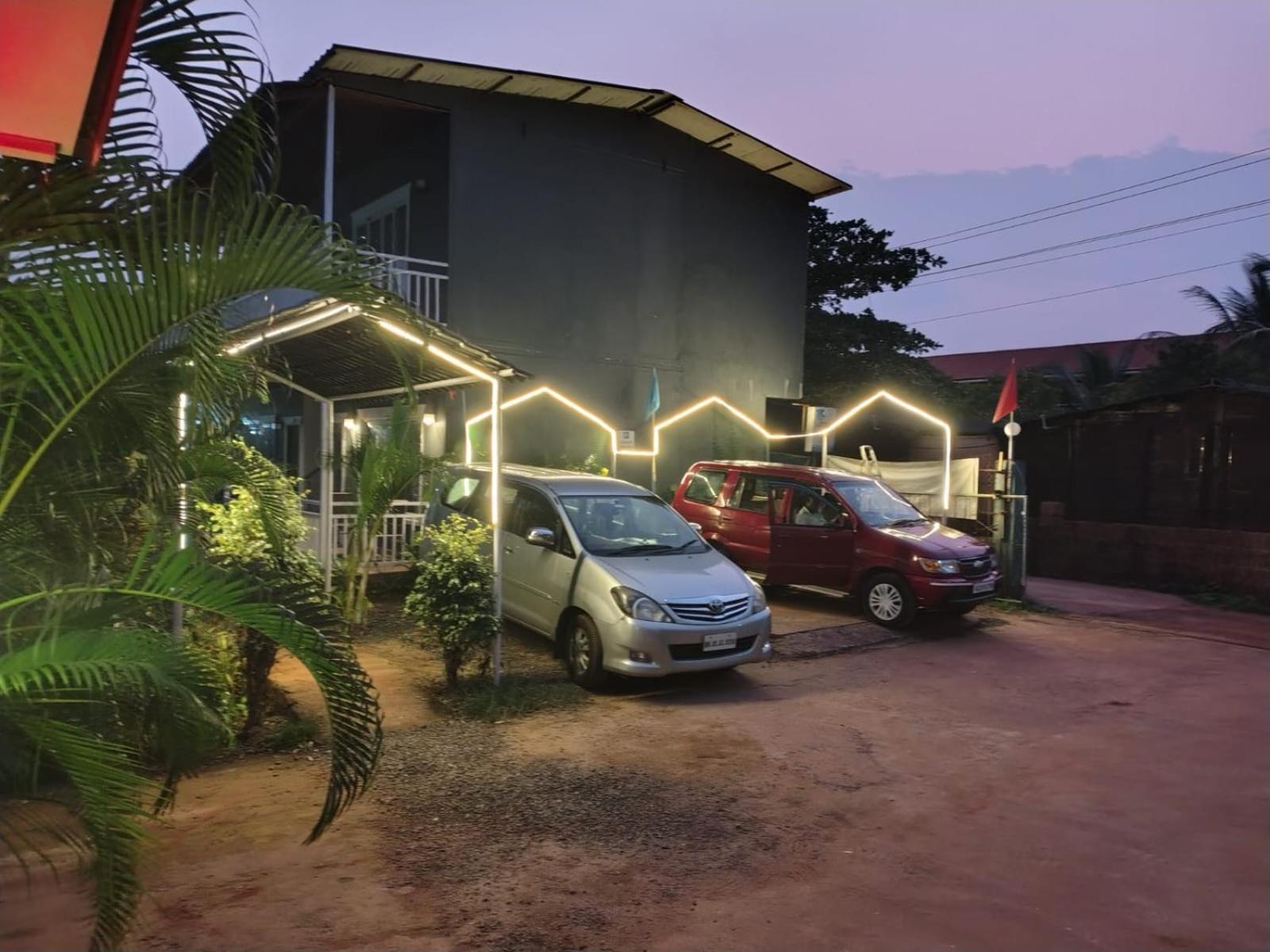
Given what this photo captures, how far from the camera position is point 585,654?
749 centimetres

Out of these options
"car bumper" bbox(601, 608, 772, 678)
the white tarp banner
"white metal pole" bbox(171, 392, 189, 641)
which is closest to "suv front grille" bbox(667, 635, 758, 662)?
"car bumper" bbox(601, 608, 772, 678)

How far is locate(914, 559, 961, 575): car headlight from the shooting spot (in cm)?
995

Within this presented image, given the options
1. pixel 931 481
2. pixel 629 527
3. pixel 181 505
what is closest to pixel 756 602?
pixel 629 527

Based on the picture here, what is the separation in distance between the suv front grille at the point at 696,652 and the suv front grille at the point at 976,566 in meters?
3.74

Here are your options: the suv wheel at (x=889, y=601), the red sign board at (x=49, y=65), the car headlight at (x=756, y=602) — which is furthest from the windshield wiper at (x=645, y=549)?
the red sign board at (x=49, y=65)

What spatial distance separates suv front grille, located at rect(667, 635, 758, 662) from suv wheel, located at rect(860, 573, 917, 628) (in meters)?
3.25

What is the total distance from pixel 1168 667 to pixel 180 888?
8.93 m

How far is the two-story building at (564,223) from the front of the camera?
526 inches

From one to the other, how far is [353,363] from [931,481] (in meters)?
8.90

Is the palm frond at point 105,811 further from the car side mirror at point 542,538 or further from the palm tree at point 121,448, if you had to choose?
the car side mirror at point 542,538

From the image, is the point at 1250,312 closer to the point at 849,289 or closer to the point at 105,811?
the point at 849,289

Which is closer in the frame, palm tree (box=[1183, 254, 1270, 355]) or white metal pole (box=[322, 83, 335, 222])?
white metal pole (box=[322, 83, 335, 222])

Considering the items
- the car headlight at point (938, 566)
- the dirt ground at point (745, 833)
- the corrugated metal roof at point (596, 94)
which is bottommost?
the dirt ground at point (745, 833)

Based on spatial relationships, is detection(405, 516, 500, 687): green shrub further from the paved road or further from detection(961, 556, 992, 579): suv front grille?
the paved road
